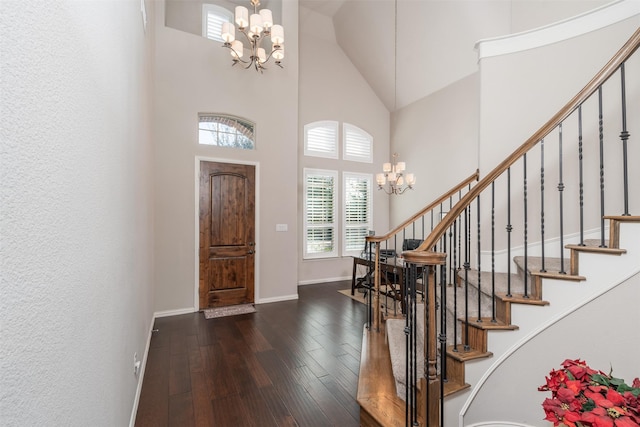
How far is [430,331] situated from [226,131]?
426cm

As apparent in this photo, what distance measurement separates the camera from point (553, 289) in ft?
6.38

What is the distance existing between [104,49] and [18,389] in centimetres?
130

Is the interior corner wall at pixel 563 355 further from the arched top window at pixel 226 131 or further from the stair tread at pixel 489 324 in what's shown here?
the arched top window at pixel 226 131

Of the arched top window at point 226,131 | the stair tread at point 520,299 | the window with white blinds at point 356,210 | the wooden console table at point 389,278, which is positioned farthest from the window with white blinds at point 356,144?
the stair tread at point 520,299

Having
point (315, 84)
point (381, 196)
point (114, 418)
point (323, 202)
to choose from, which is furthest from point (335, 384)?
point (315, 84)

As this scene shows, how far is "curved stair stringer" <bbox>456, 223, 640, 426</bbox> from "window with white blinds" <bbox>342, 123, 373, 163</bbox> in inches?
205

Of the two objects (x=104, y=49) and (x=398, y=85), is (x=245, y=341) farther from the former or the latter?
(x=398, y=85)

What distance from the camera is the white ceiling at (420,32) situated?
414cm

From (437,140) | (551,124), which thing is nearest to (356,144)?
(437,140)

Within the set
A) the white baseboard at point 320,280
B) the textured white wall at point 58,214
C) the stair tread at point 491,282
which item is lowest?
the white baseboard at point 320,280

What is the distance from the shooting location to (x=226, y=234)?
4582mm

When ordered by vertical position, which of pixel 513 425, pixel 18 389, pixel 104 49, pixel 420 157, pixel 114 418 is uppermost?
pixel 420 157

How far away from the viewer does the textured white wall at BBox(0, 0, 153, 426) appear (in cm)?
54

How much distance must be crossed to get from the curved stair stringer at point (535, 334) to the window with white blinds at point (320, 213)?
438cm
